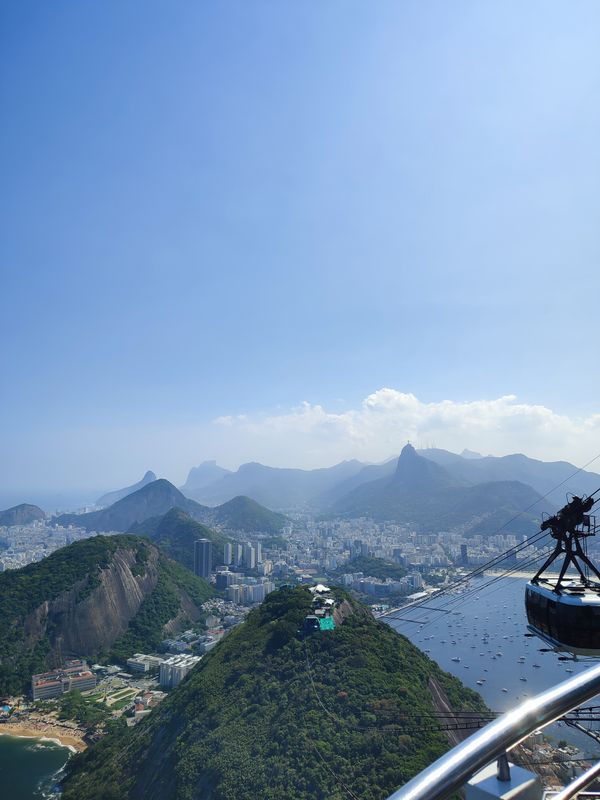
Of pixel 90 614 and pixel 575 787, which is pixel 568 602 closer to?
pixel 575 787

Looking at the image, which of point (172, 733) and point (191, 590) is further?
point (191, 590)

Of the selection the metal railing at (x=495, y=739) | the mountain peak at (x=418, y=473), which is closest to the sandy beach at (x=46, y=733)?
the metal railing at (x=495, y=739)

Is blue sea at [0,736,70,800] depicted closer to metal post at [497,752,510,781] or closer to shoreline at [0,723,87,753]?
shoreline at [0,723,87,753]

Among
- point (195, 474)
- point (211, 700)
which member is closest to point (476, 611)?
point (211, 700)

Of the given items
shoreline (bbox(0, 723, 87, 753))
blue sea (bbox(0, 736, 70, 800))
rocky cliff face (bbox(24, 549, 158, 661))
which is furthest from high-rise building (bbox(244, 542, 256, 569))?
blue sea (bbox(0, 736, 70, 800))

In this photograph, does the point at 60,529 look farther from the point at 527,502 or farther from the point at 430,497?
the point at 527,502

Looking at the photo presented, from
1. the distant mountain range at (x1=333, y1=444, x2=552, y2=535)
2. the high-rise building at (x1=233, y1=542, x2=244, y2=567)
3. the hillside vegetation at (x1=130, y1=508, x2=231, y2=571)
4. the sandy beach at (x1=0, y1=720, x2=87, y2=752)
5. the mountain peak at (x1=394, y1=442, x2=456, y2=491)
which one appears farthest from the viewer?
the mountain peak at (x1=394, y1=442, x2=456, y2=491)

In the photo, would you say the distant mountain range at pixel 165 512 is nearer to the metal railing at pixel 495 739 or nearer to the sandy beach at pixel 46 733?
the sandy beach at pixel 46 733
